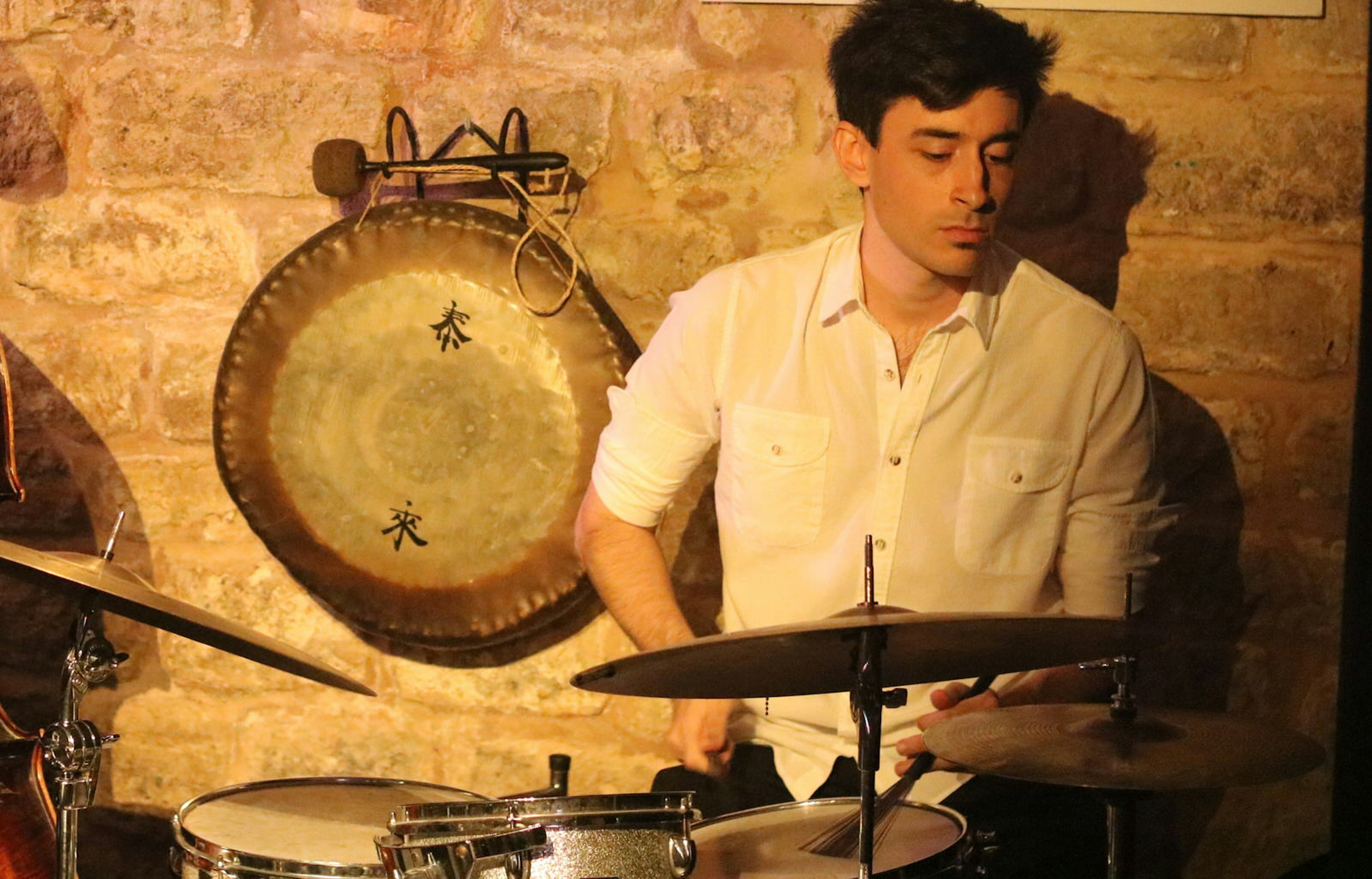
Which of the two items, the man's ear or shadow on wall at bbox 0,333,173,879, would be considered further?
shadow on wall at bbox 0,333,173,879

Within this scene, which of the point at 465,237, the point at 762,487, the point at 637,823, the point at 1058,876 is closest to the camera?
the point at 637,823

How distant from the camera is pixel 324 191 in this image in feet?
7.32

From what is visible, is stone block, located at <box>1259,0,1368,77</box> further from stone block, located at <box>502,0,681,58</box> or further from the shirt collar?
stone block, located at <box>502,0,681,58</box>

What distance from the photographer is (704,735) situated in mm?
1979

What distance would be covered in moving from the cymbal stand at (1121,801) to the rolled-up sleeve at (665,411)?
2.21 ft

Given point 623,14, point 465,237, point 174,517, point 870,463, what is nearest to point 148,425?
point 174,517

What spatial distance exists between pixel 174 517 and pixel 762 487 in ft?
3.37

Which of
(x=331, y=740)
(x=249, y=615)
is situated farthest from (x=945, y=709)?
(x=249, y=615)

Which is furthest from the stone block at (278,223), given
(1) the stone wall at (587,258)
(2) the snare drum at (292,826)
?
(2) the snare drum at (292,826)

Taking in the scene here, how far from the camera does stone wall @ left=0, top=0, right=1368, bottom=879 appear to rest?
219cm

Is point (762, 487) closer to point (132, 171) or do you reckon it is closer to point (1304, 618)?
point (1304, 618)

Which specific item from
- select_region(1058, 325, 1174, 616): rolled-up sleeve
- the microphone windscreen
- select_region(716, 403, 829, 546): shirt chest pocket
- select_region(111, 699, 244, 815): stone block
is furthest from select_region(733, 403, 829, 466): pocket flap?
select_region(111, 699, 244, 815): stone block

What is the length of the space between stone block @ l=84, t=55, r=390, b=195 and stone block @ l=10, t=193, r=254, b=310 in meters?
0.05

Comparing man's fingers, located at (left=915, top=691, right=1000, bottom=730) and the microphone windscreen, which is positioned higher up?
the microphone windscreen
